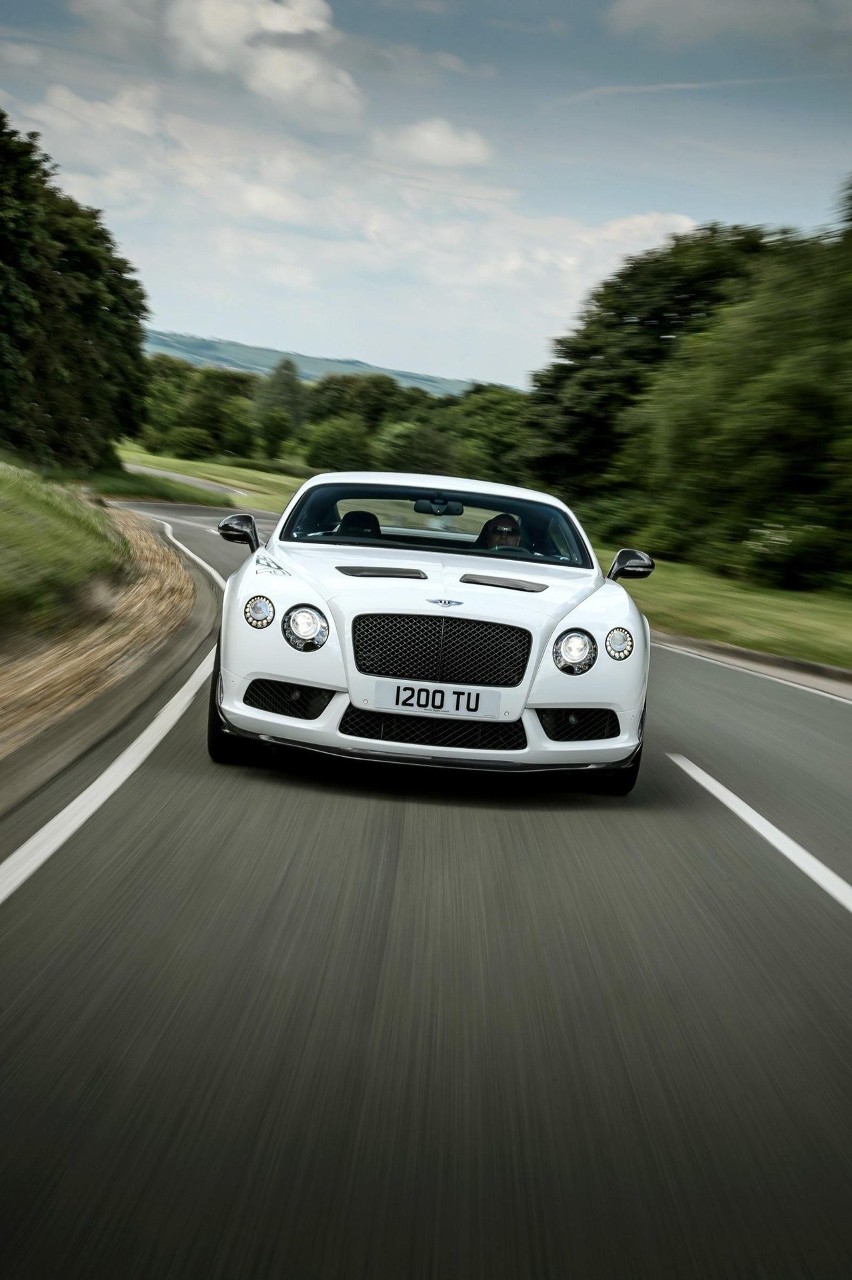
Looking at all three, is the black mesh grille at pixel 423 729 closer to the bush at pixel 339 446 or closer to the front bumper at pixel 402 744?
the front bumper at pixel 402 744

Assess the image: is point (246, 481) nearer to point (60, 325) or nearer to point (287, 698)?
point (60, 325)

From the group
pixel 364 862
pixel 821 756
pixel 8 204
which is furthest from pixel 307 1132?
pixel 8 204

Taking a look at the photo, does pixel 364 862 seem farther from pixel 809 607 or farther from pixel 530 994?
pixel 809 607

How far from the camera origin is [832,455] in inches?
965

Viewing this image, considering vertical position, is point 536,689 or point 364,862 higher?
point 536,689

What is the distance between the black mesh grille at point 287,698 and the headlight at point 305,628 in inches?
7.4

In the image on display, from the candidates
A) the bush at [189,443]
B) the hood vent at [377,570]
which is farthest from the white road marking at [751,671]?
the bush at [189,443]

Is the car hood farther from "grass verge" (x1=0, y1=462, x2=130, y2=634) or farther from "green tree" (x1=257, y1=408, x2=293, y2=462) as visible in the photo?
"green tree" (x1=257, y1=408, x2=293, y2=462)

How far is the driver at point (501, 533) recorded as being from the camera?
24.0 feet

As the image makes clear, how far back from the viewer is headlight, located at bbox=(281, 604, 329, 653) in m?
5.67

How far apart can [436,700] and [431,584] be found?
61cm

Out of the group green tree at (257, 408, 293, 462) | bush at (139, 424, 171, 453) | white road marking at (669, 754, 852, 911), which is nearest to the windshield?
white road marking at (669, 754, 852, 911)

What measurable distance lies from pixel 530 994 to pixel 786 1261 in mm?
1313

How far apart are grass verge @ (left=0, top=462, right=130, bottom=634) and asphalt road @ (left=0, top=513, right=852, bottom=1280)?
5312 millimetres
